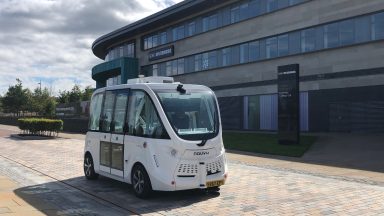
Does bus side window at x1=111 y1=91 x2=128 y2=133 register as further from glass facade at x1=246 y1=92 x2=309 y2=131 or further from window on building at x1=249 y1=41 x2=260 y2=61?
window on building at x1=249 y1=41 x2=260 y2=61

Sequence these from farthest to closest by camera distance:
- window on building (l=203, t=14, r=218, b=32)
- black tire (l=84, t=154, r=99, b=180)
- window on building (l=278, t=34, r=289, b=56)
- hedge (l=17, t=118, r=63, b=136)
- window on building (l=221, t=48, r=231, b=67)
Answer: window on building (l=203, t=14, r=218, b=32) → window on building (l=221, t=48, r=231, b=67) → window on building (l=278, t=34, r=289, b=56) → hedge (l=17, t=118, r=63, b=136) → black tire (l=84, t=154, r=99, b=180)

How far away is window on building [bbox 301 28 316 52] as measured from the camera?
30750 millimetres

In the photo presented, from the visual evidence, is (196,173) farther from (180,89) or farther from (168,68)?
(168,68)

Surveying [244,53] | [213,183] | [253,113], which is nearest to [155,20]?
[244,53]

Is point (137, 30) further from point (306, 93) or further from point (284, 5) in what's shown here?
point (306, 93)

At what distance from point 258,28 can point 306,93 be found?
7163 millimetres

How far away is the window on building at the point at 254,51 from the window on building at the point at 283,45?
2370mm

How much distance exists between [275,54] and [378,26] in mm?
8414

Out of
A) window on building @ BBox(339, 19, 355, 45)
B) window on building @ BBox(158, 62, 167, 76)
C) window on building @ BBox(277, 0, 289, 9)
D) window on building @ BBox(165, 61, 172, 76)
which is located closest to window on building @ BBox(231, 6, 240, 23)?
window on building @ BBox(277, 0, 289, 9)

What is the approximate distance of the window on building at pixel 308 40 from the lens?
30.8 metres

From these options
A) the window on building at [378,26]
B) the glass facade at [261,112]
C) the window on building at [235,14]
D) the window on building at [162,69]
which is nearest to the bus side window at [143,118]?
the window on building at [378,26]

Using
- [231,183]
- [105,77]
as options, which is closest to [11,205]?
[231,183]

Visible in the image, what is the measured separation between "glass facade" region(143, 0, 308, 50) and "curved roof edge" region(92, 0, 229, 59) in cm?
88

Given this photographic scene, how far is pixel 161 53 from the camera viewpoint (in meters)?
48.7
